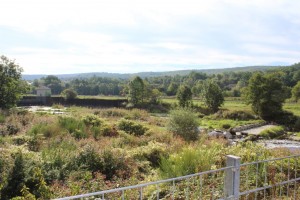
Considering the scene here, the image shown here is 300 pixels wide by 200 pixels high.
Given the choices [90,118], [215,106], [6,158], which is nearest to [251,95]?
[215,106]

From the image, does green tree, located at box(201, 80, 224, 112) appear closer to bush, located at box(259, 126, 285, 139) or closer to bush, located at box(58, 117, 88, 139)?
bush, located at box(259, 126, 285, 139)

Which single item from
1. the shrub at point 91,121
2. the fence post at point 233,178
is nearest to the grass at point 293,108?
the shrub at point 91,121

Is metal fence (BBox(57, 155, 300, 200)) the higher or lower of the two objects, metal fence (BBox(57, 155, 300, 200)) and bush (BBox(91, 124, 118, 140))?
the higher

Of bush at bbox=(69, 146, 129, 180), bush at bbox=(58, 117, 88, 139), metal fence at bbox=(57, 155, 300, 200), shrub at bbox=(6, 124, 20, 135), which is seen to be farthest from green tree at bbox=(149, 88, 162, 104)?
metal fence at bbox=(57, 155, 300, 200)

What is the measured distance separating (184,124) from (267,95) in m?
23.9

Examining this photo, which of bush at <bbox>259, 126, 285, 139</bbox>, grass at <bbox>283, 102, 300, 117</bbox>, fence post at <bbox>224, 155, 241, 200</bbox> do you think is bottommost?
bush at <bbox>259, 126, 285, 139</bbox>

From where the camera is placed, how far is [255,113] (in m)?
37.2

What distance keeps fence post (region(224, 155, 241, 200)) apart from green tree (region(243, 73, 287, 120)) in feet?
110

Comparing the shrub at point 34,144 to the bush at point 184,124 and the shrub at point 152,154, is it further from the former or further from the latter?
the bush at point 184,124

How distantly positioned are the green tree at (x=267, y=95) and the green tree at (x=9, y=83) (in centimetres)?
2584

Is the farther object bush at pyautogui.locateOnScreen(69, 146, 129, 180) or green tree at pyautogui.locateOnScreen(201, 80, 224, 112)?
green tree at pyautogui.locateOnScreen(201, 80, 224, 112)

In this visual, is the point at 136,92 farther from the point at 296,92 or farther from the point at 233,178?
the point at 233,178

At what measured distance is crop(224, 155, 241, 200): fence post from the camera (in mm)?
3328

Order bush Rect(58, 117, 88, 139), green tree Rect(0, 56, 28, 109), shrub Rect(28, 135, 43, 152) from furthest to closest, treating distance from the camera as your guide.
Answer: green tree Rect(0, 56, 28, 109)
bush Rect(58, 117, 88, 139)
shrub Rect(28, 135, 43, 152)
